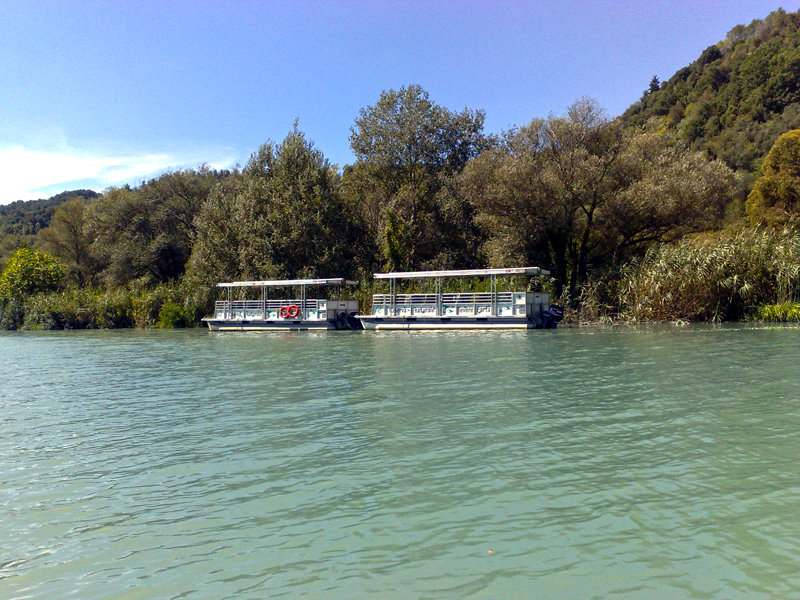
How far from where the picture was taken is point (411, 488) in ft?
23.2

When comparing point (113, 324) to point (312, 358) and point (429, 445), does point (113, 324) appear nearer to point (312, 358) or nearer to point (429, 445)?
point (312, 358)

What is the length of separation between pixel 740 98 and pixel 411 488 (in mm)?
100782

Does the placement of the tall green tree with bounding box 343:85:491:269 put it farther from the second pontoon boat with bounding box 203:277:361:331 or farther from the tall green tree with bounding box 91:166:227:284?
the tall green tree with bounding box 91:166:227:284

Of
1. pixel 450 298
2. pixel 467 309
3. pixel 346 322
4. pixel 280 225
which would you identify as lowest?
pixel 346 322

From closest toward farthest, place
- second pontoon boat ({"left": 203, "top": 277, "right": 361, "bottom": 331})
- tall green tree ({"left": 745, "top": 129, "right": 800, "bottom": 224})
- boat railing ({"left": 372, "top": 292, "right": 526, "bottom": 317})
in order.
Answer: boat railing ({"left": 372, "top": 292, "right": 526, "bottom": 317})
second pontoon boat ({"left": 203, "top": 277, "right": 361, "bottom": 331})
tall green tree ({"left": 745, "top": 129, "right": 800, "bottom": 224})

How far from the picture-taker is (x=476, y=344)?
2586 cm

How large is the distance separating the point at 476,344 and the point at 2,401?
16656 mm

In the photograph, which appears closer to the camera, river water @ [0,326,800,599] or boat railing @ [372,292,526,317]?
river water @ [0,326,800,599]

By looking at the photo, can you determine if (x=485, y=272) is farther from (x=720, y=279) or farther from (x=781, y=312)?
(x=781, y=312)

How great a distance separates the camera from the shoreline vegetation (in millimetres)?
34438

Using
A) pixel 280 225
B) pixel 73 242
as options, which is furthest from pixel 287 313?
pixel 73 242

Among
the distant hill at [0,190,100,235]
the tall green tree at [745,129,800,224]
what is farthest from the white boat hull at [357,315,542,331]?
the distant hill at [0,190,100,235]

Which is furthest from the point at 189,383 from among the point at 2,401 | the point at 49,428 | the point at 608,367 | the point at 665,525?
the point at 665,525

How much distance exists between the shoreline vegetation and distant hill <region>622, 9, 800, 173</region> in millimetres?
2596
